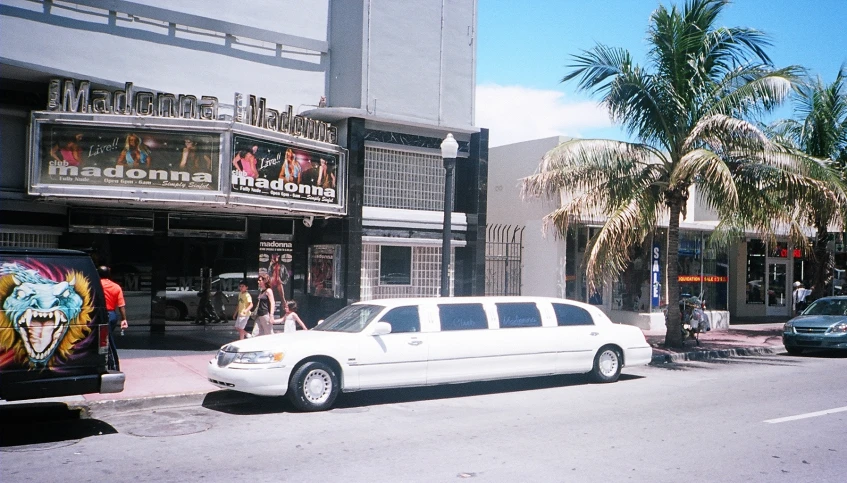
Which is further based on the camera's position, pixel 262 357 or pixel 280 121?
pixel 280 121

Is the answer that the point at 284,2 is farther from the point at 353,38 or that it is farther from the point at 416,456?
the point at 416,456

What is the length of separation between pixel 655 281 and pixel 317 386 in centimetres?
1431

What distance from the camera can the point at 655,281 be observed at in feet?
71.9

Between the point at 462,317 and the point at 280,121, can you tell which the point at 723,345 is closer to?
the point at 462,317

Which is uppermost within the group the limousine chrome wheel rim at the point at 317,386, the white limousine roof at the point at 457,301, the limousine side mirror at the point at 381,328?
the white limousine roof at the point at 457,301

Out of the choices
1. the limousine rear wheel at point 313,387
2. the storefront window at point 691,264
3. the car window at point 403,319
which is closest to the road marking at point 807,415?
the car window at point 403,319

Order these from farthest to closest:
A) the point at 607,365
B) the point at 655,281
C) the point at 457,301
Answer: the point at 655,281
the point at 607,365
the point at 457,301

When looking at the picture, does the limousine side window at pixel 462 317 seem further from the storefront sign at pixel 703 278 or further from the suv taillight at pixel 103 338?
the storefront sign at pixel 703 278

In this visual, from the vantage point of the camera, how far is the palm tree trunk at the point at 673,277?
17034mm

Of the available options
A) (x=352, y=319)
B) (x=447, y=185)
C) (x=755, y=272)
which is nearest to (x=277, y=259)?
(x=447, y=185)

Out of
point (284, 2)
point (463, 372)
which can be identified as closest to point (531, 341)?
point (463, 372)

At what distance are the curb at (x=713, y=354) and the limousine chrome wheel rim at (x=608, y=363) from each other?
3119 mm

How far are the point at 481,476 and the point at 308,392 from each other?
3.94m

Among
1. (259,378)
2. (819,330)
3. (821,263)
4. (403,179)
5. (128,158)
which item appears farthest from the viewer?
(821,263)
